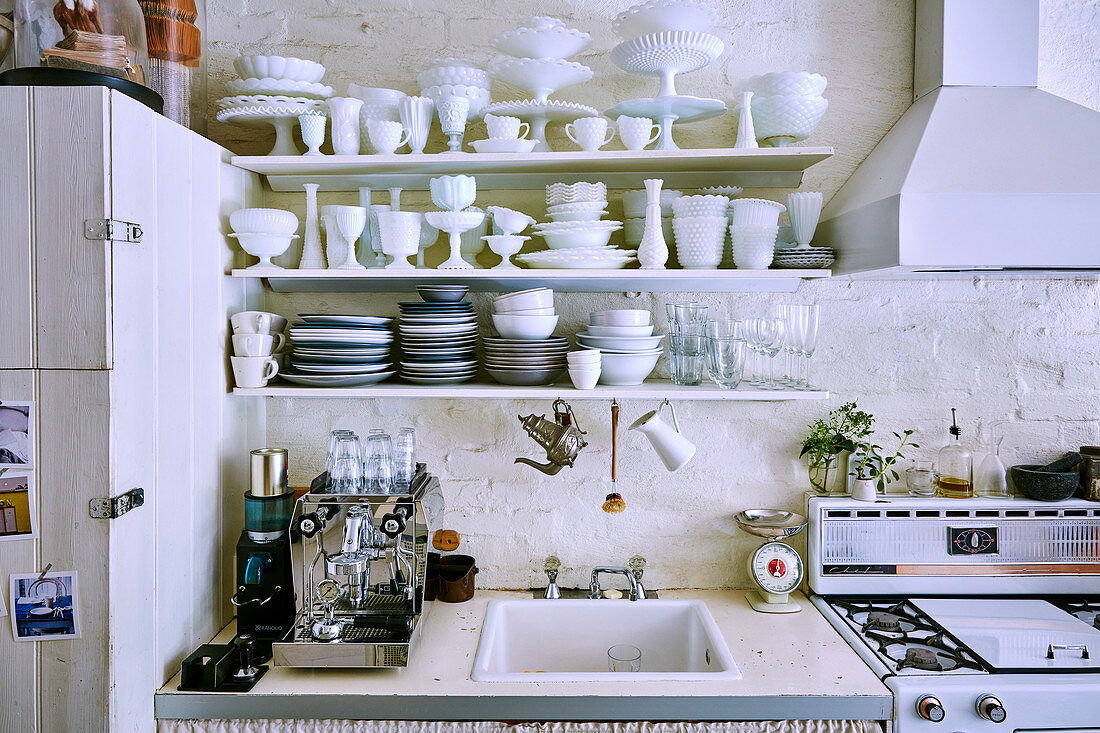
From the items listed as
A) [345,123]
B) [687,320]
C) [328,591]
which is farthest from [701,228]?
[328,591]

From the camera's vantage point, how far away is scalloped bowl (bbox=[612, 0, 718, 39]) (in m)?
1.82

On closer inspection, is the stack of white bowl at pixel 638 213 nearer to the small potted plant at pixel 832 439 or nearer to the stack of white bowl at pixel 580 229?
the stack of white bowl at pixel 580 229

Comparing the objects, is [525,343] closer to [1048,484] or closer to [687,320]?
[687,320]

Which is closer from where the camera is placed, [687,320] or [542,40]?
[542,40]

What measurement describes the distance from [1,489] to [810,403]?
1.97m

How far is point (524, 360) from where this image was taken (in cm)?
193

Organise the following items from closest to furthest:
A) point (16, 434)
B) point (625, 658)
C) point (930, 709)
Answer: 1. point (16, 434)
2. point (930, 709)
3. point (625, 658)

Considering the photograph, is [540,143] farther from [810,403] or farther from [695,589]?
[695,589]

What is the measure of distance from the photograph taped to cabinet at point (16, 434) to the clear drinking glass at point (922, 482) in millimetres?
2169

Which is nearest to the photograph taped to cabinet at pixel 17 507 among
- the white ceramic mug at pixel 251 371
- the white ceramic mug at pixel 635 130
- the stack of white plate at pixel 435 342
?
the white ceramic mug at pixel 251 371

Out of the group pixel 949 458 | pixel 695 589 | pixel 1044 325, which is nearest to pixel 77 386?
pixel 695 589

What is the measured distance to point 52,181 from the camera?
57.0 inches

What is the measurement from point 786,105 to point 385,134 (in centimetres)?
103

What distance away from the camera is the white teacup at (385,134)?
1915mm
